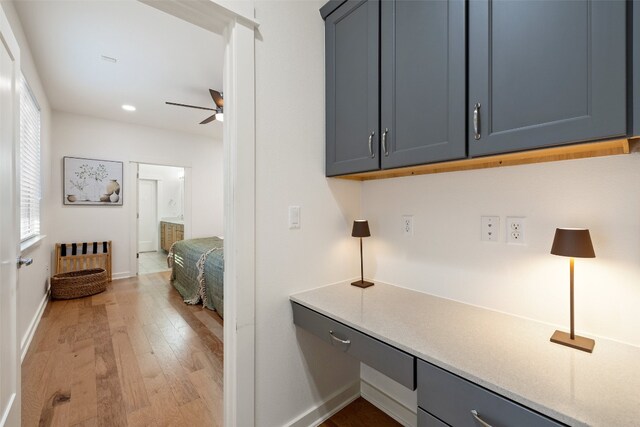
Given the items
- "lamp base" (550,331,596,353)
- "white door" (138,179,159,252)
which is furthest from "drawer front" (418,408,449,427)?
"white door" (138,179,159,252)

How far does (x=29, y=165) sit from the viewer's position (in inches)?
111

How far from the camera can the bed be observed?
118 inches

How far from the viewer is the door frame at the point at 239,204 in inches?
50.5

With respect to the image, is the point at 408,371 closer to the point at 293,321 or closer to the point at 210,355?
the point at 293,321

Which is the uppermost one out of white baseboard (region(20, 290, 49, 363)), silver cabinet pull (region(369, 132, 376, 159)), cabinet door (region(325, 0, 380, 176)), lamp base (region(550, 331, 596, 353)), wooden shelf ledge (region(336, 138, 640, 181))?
cabinet door (region(325, 0, 380, 176))

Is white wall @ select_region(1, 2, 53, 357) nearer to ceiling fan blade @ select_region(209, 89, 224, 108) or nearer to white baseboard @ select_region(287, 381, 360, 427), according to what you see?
ceiling fan blade @ select_region(209, 89, 224, 108)

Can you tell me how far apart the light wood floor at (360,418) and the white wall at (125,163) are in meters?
4.50

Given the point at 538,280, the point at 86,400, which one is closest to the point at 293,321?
the point at 538,280

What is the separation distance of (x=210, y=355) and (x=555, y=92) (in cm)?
266

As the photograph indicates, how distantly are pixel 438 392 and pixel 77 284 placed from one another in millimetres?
4554

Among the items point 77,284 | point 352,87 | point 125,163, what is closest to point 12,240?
point 352,87

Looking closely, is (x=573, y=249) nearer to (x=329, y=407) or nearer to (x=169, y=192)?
(x=329, y=407)

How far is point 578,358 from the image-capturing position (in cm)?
89

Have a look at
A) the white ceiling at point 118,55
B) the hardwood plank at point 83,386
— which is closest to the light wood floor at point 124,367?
the hardwood plank at point 83,386
